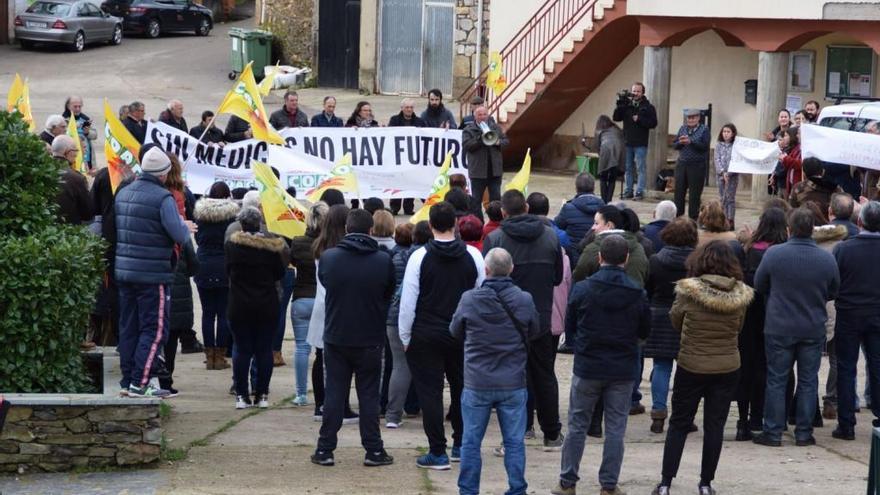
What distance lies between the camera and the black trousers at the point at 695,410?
384 inches

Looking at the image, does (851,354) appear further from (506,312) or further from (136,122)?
(136,122)

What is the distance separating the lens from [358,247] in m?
10.2

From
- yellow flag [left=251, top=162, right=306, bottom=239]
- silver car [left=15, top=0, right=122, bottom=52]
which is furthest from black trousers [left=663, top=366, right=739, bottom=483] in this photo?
silver car [left=15, top=0, right=122, bottom=52]

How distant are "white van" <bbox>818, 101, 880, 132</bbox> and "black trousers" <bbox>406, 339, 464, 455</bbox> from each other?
11.2 m

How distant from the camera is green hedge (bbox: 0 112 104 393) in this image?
1000cm

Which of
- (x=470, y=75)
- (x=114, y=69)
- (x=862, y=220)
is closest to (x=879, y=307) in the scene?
(x=862, y=220)

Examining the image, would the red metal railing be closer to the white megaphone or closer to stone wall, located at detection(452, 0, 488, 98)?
stone wall, located at detection(452, 0, 488, 98)

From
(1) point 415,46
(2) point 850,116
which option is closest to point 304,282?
(2) point 850,116

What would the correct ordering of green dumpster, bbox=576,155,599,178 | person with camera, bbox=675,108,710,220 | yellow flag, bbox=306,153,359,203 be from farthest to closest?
green dumpster, bbox=576,155,599,178 → person with camera, bbox=675,108,710,220 → yellow flag, bbox=306,153,359,203

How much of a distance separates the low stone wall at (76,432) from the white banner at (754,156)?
1222cm

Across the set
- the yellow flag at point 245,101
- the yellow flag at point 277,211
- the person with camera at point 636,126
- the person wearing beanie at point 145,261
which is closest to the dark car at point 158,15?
the person with camera at point 636,126

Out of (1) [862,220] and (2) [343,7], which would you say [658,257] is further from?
(2) [343,7]

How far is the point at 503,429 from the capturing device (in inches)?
375

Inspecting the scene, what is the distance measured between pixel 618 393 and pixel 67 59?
2979 centimetres
